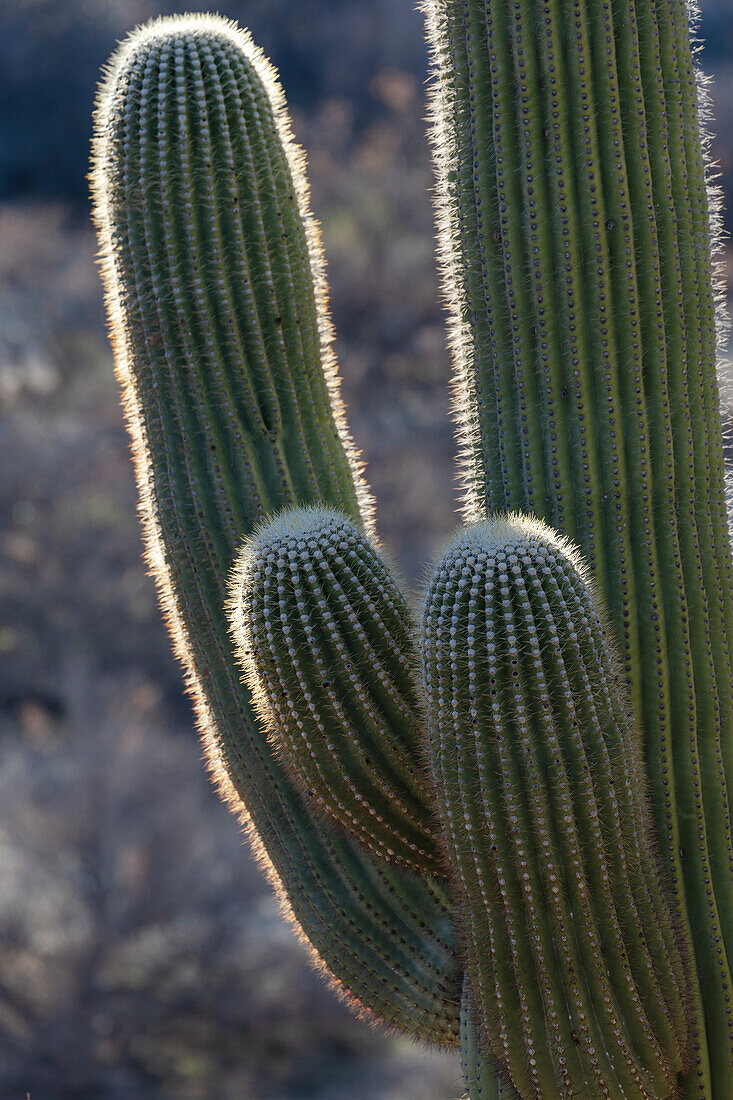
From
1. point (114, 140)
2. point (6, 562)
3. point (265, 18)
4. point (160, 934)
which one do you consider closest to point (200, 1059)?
point (160, 934)

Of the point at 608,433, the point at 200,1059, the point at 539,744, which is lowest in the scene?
the point at 200,1059

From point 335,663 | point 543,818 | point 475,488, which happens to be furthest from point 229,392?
point 543,818

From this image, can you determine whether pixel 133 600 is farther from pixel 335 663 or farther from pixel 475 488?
pixel 335 663

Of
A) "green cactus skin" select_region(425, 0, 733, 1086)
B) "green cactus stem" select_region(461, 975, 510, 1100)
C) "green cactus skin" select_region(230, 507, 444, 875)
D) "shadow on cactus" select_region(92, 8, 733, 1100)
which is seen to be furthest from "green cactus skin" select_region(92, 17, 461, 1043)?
"green cactus skin" select_region(425, 0, 733, 1086)

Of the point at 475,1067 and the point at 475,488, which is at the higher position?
the point at 475,488

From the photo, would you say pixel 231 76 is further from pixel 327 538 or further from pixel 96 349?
pixel 96 349

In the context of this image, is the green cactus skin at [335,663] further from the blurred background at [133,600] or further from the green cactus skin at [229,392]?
the blurred background at [133,600]

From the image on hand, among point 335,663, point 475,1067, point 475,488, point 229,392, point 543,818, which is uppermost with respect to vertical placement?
point 229,392
